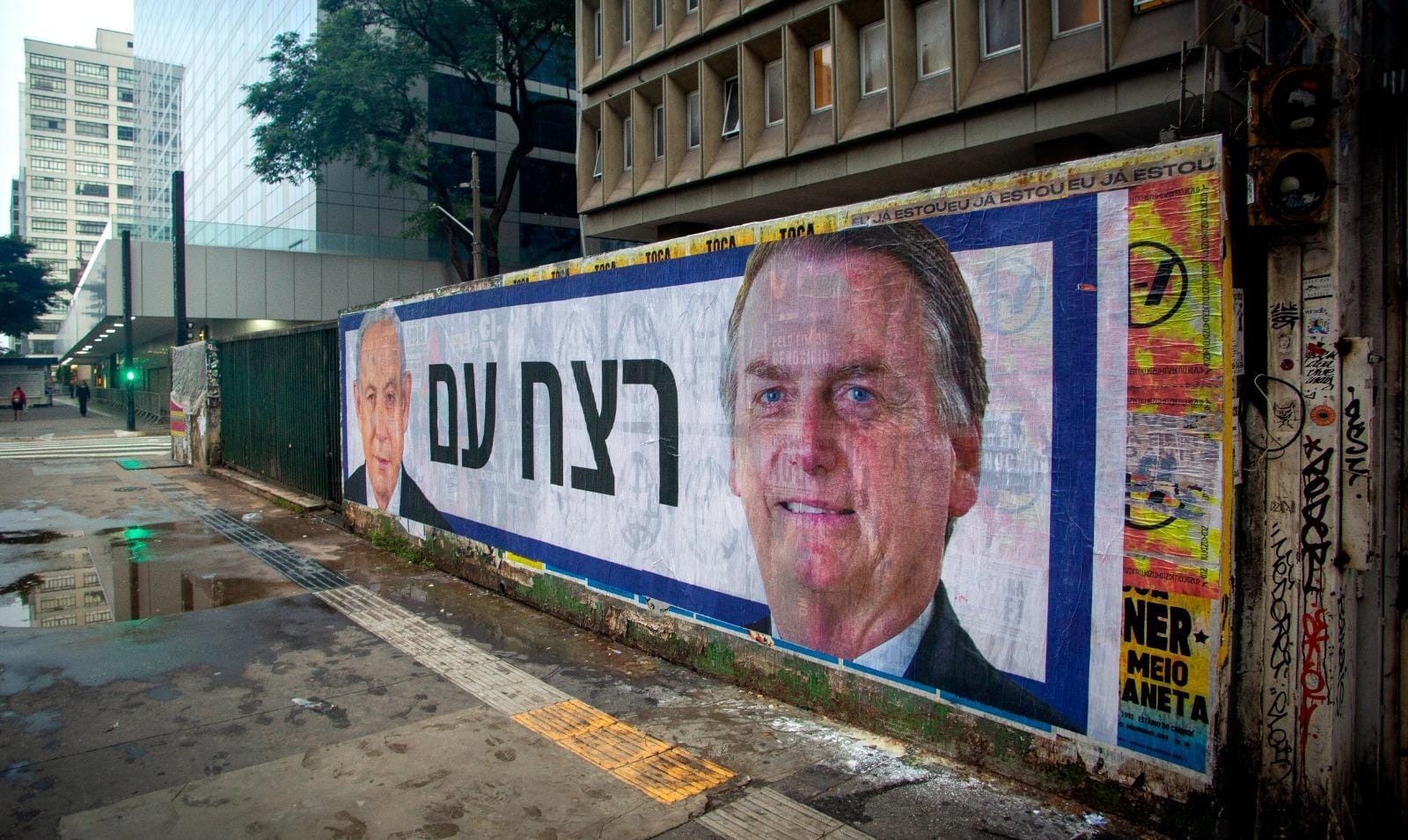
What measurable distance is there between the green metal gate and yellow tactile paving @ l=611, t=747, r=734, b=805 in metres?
8.70

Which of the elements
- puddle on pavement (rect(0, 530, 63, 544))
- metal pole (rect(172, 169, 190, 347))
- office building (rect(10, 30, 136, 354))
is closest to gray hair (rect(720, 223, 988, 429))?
puddle on pavement (rect(0, 530, 63, 544))

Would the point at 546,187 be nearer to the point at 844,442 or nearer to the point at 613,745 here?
the point at 844,442

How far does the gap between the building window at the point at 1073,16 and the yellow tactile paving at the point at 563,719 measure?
13.9 meters

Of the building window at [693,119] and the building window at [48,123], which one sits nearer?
the building window at [693,119]

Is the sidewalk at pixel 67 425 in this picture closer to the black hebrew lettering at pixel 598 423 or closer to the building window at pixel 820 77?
the building window at pixel 820 77

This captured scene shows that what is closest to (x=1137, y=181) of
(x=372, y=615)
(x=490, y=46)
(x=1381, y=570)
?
(x=1381, y=570)

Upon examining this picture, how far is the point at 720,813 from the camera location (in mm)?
3838

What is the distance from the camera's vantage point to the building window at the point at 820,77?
60.8 feet

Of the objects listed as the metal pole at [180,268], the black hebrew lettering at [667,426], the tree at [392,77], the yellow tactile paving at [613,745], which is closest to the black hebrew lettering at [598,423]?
the black hebrew lettering at [667,426]

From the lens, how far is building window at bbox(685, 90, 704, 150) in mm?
22125

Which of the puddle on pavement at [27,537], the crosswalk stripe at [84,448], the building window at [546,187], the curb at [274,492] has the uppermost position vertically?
the building window at [546,187]

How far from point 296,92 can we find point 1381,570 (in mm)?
37388

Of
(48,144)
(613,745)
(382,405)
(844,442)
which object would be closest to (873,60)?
(382,405)

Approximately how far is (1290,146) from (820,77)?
650 inches
